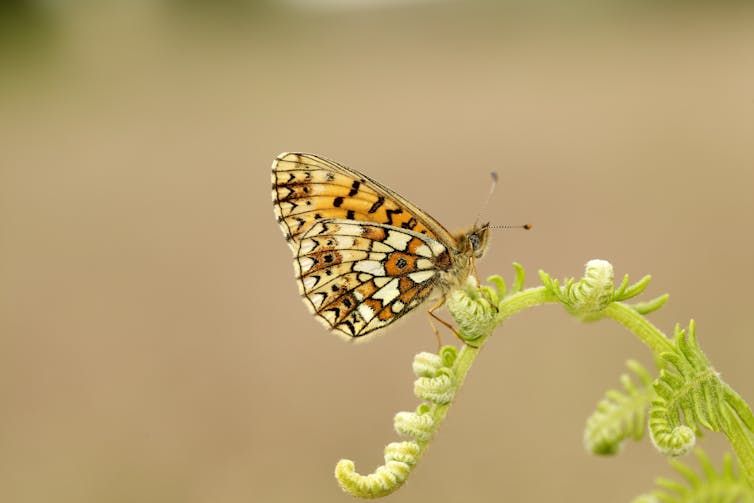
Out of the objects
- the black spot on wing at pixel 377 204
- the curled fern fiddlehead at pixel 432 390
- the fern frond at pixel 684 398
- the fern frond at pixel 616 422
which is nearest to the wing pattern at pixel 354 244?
the black spot on wing at pixel 377 204

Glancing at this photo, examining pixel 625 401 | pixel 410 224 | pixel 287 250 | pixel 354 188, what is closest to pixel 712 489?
pixel 625 401

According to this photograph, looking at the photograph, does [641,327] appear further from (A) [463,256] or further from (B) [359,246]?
(B) [359,246]

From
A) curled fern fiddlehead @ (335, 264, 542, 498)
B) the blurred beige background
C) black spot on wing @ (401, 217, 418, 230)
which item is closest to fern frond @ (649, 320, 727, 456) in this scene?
curled fern fiddlehead @ (335, 264, 542, 498)

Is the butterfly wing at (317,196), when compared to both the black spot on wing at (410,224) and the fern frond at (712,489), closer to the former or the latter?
the black spot on wing at (410,224)

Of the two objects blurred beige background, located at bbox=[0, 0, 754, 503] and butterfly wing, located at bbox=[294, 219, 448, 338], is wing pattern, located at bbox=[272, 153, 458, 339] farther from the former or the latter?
blurred beige background, located at bbox=[0, 0, 754, 503]

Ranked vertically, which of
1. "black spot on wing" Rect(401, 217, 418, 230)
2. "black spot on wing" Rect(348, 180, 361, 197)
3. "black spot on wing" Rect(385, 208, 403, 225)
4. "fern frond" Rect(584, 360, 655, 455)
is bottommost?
"fern frond" Rect(584, 360, 655, 455)

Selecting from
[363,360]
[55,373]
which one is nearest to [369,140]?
[363,360]

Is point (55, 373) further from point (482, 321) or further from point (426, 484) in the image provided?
point (482, 321)
